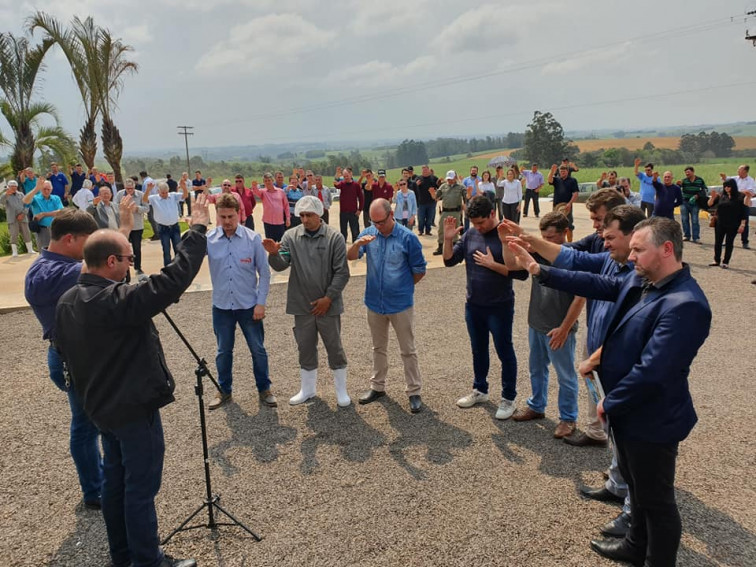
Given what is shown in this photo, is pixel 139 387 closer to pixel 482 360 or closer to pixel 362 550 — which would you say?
pixel 362 550

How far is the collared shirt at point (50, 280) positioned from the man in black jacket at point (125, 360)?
0.76 meters

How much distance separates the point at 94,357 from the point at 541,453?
11.4 ft

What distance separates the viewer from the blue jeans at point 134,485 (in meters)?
3.13

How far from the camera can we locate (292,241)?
568 cm

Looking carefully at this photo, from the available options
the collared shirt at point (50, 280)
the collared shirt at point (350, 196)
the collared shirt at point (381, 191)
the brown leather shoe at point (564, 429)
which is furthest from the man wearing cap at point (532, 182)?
the collared shirt at point (50, 280)

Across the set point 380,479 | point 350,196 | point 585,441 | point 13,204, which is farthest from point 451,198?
point 13,204

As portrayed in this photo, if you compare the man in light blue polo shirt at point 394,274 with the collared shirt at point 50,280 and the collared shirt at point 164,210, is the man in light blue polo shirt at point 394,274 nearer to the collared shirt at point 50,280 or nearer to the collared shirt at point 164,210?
the collared shirt at point 50,280

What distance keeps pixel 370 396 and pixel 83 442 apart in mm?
2702

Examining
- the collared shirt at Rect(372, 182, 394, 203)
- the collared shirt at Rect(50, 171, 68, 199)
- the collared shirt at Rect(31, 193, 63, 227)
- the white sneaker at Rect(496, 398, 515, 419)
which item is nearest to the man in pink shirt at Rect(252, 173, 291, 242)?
the collared shirt at Rect(372, 182, 394, 203)

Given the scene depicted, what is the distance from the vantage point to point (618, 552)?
133 inches

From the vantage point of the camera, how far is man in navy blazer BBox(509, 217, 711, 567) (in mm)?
2764

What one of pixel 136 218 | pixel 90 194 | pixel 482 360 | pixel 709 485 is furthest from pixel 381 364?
pixel 90 194

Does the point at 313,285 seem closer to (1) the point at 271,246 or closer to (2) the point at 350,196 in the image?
(1) the point at 271,246

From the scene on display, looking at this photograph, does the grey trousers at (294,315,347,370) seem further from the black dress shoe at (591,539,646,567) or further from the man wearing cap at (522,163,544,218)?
the man wearing cap at (522,163,544,218)
